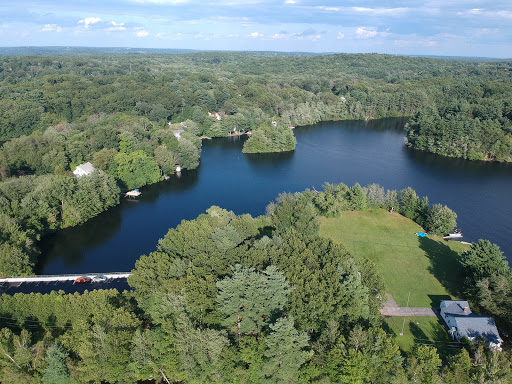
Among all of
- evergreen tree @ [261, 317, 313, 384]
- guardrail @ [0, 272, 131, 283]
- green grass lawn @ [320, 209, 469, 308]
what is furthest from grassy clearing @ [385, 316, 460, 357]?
guardrail @ [0, 272, 131, 283]

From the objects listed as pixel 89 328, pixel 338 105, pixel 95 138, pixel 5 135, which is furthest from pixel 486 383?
pixel 338 105

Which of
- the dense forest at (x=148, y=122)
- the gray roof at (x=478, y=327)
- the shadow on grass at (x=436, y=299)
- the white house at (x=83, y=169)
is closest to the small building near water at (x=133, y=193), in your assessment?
the dense forest at (x=148, y=122)

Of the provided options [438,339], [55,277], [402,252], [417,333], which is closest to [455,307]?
[438,339]

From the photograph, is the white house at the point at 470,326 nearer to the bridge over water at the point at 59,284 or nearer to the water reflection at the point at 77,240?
the bridge over water at the point at 59,284

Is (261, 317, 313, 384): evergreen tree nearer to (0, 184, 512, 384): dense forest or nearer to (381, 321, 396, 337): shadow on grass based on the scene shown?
(0, 184, 512, 384): dense forest

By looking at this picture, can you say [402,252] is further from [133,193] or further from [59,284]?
[133,193]

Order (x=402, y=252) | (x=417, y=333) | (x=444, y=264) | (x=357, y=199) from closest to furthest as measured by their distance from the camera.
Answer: (x=417, y=333) < (x=444, y=264) < (x=402, y=252) < (x=357, y=199)

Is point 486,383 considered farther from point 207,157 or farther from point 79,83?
point 79,83
